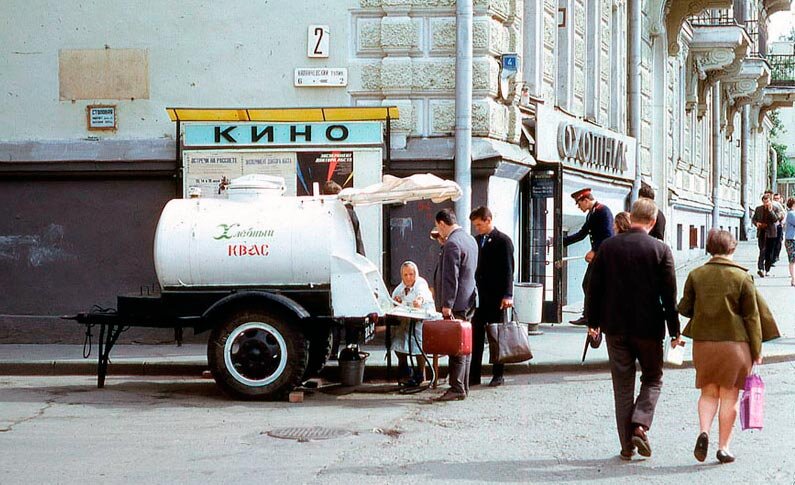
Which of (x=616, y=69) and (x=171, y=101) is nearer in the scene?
(x=171, y=101)

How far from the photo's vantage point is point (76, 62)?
47.8ft

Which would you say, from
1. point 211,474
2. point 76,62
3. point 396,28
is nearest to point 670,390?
point 211,474

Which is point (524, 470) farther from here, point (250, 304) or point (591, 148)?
point (591, 148)

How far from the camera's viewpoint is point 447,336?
32.9 feet

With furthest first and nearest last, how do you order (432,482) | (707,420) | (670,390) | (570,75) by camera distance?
1. (570,75)
2. (670,390)
3. (707,420)
4. (432,482)

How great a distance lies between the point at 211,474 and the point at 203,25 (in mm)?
8548

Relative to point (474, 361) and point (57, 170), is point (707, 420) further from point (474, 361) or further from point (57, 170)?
point (57, 170)

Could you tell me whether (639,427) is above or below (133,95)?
below

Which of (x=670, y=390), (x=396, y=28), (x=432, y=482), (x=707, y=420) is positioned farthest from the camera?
(x=396, y=28)

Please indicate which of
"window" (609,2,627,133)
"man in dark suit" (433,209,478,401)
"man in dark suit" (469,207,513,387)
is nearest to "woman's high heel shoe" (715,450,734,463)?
"man in dark suit" (433,209,478,401)

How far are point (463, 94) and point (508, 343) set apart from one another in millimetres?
4243

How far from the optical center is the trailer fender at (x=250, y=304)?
33.8ft

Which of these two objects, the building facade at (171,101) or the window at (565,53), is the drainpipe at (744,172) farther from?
the building facade at (171,101)

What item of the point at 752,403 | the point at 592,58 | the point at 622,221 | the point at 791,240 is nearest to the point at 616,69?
the point at 592,58
